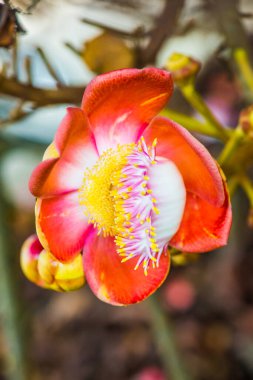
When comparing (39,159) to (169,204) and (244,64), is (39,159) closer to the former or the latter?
(244,64)

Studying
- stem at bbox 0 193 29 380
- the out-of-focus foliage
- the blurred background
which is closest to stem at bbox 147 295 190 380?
the blurred background

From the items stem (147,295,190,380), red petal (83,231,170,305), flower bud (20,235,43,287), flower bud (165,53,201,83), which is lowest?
stem (147,295,190,380)

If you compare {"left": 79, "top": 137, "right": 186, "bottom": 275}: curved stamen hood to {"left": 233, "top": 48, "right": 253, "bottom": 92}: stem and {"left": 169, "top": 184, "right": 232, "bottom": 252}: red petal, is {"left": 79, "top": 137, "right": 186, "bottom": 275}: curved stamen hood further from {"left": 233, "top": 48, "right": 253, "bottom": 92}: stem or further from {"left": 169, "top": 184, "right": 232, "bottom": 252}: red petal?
{"left": 233, "top": 48, "right": 253, "bottom": 92}: stem

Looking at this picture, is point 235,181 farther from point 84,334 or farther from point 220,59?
point 84,334

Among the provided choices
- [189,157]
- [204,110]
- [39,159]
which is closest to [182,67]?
[204,110]

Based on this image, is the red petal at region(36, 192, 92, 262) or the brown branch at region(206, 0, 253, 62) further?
the brown branch at region(206, 0, 253, 62)
